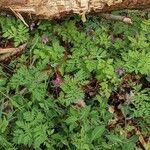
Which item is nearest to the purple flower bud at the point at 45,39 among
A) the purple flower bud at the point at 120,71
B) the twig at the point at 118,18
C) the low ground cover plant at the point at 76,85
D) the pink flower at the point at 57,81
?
the low ground cover plant at the point at 76,85

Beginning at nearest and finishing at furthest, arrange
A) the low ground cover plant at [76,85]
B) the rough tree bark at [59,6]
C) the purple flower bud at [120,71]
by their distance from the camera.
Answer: the low ground cover plant at [76,85] → the rough tree bark at [59,6] → the purple flower bud at [120,71]

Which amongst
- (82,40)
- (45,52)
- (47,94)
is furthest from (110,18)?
(47,94)

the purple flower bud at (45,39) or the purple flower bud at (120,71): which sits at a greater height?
the purple flower bud at (45,39)

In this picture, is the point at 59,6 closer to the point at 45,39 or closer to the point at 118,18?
the point at 45,39

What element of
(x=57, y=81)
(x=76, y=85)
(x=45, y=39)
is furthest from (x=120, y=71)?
(x=45, y=39)

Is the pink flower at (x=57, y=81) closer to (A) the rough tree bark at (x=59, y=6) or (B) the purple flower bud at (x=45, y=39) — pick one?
(B) the purple flower bud at (x=45, y=39)

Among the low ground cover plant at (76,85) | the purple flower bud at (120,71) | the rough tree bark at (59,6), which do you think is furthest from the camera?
the purple flower bud at (120,71)
